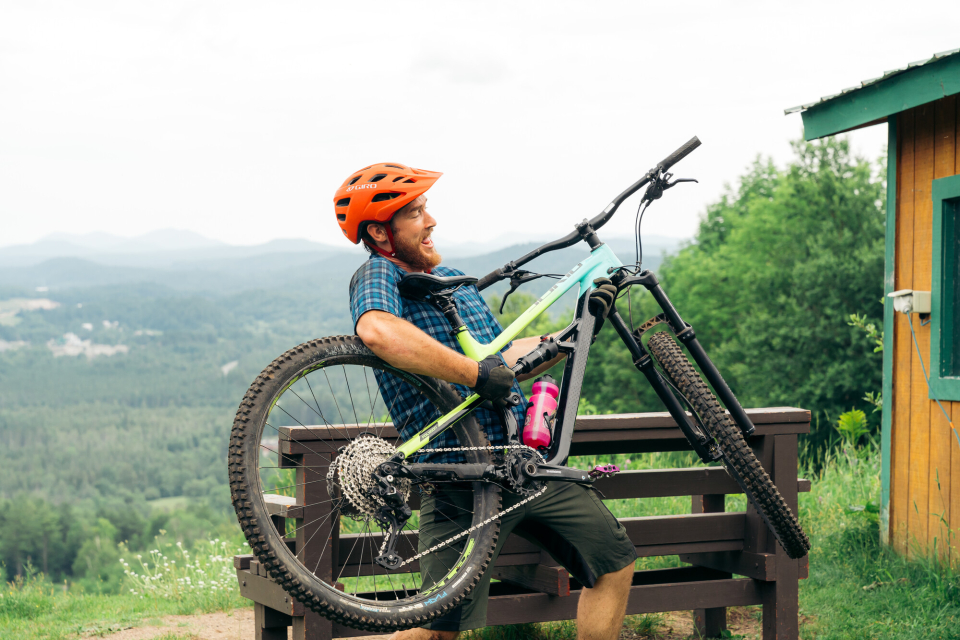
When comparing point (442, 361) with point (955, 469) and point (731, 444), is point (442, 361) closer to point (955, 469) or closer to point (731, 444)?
point (731, 444)

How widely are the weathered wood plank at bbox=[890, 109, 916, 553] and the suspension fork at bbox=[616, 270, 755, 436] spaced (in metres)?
2.91

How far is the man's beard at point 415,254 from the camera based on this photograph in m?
2.76

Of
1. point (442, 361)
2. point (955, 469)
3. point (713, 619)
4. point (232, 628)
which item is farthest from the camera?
point (955, 469)

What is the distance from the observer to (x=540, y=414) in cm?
278

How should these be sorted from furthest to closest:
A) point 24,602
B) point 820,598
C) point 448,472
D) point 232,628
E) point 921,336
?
1. point 921,336
2. point 24,602
3. point 820,598
4. point 232,628
5. point 448,472

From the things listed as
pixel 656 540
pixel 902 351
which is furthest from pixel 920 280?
pixel 656 540

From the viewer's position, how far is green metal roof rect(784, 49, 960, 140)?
488cm

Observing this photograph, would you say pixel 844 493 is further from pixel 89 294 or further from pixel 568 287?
pixel 89 294

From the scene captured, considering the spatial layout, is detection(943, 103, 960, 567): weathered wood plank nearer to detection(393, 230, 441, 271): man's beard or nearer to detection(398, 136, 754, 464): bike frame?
detection(398, 136, 754, 464): bike frame

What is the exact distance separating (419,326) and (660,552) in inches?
65.3

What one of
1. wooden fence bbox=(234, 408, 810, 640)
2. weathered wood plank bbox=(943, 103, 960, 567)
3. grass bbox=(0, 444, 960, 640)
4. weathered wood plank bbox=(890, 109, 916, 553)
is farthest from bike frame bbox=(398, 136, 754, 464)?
weathered wood plank bbox=(890, 109, 916, 553)

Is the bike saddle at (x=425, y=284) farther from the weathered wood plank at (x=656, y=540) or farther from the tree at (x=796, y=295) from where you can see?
the tree at (x=796, y=295)

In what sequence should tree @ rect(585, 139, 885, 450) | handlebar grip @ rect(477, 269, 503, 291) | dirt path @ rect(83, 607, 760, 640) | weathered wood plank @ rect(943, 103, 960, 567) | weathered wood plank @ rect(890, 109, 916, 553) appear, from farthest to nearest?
tree @ rect(585, 139, 885, 450) < weathered wood plank @ rect(890, 109, 916, 553) < weathered wood plank @ rect(943, 103, 960, 567) < dirt path @ rect(83, 607, 760, 640) < handlebar grip @ rect(477, 269, 503, 291)

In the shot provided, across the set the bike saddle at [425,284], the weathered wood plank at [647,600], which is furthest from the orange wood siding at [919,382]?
the bike saddle at [425,284]
